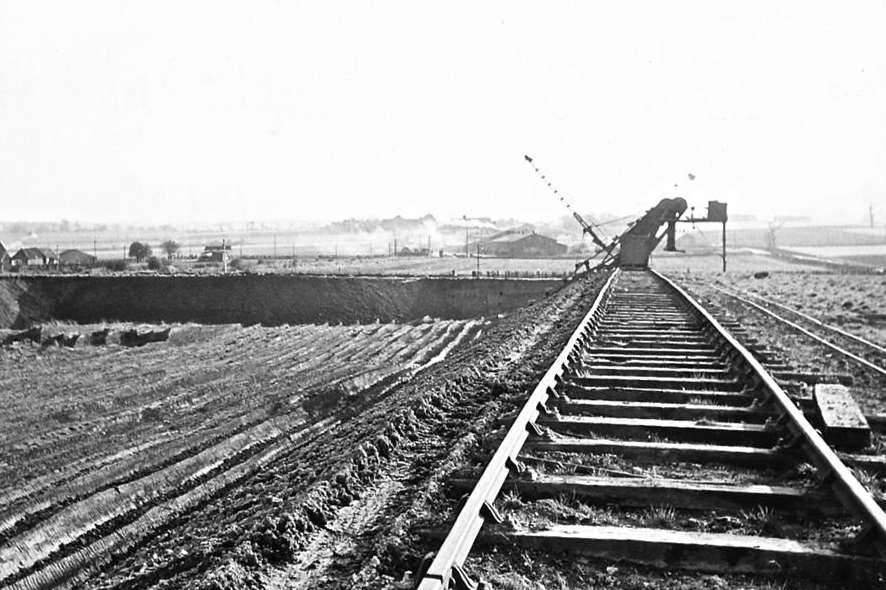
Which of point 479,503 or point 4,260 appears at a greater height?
point 4,260

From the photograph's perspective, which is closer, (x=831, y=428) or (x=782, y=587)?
(x=782, y=587)

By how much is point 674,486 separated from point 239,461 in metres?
7.41

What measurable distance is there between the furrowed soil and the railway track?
0.45 metres

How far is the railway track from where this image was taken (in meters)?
3.77

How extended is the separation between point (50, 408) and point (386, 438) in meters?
11.5

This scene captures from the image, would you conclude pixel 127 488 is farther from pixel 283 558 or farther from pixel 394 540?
pixel 394 540

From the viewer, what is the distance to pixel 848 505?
4.32m

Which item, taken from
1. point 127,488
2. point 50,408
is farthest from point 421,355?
point 127,488

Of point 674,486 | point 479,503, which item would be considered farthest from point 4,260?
point 674,486

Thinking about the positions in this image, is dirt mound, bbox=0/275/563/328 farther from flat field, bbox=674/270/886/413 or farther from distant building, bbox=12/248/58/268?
distant building, bbox=12/248/58/268

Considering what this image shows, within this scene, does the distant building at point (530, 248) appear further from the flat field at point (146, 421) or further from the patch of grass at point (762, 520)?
the patch of grass at point (762, 520)

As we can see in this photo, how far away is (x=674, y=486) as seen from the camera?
15.3 feet

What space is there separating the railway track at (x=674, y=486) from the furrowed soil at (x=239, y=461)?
1.46 feet

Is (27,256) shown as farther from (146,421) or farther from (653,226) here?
(146,421)
